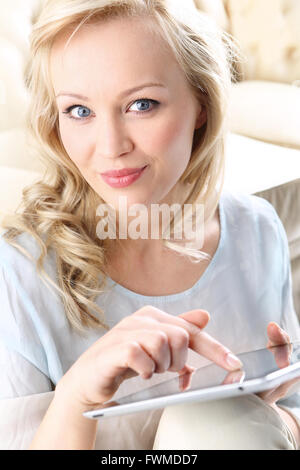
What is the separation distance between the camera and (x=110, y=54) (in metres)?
0.34

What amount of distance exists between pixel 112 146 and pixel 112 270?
118mm

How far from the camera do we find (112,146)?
1.18ft

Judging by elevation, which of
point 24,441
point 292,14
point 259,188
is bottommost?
point 24,441

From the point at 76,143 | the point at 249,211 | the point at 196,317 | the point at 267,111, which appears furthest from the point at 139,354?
the point at 267,111

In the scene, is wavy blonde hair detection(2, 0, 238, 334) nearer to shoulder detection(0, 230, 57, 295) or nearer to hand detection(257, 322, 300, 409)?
shoulder detection(0, 230, 57, 295)

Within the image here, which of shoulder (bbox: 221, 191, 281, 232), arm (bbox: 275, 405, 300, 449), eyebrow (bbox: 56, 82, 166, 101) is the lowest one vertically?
arm (bbox: 275, 405, 300, 449)

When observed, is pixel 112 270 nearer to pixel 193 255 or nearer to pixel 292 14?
pixel 193 255

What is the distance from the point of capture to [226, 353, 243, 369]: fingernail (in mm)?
322

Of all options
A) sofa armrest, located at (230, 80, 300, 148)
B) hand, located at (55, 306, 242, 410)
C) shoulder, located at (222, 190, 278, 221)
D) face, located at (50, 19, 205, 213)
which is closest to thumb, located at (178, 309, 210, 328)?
hand, located at (55, 306, 242, 410)

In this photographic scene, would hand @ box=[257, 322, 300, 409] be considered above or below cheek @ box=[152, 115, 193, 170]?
below

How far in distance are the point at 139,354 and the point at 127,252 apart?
0.18 metres

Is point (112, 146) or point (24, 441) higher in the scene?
point (112, 146)

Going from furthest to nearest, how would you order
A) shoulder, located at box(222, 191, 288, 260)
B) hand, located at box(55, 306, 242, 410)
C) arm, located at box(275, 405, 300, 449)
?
shoulder, located at box(222, 191, 288, 260)
arm, located at box(275, 405, 300, 449)
hand, located at box(55, 306, 242, 410)
